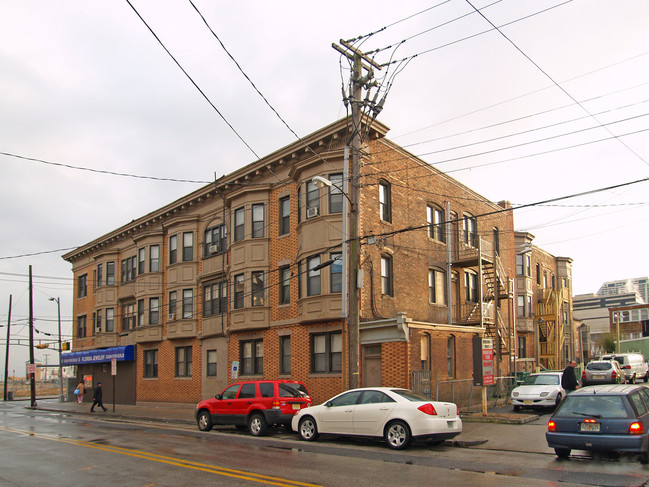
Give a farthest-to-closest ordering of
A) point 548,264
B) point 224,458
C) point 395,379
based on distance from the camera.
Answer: point 548,264 → point 395,379 → point 224,458

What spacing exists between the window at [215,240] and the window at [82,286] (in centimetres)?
1761

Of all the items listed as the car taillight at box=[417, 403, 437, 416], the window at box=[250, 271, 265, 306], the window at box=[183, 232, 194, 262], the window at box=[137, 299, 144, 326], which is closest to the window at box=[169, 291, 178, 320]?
the window at box=[183, 232, 194, 262]

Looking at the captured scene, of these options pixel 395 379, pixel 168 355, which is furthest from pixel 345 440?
pixel 168 355

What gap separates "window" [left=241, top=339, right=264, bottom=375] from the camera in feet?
86.1

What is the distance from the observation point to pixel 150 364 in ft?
113

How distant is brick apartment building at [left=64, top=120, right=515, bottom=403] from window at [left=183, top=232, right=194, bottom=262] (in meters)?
0.09

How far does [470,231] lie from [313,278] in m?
11.6

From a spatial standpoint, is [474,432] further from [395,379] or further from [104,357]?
[104,357]

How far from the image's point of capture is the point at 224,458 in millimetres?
12477

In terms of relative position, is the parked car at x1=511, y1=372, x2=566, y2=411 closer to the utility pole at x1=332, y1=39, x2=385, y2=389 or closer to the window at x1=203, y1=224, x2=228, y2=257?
the utility pole at x1=332, y1=39, x2=385, y2=389

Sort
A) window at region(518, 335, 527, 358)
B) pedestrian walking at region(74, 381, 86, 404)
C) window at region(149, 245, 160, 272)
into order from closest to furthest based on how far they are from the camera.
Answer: window at region(149, 245, 160, 272) → pedestrian walking at region(74, 381, 86, 404) → window at region(518, 335, 527, 358)

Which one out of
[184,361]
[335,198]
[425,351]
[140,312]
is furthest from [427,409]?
[140,312]

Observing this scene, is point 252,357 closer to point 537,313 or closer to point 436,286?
point 436,286

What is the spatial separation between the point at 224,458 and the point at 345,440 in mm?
3861
